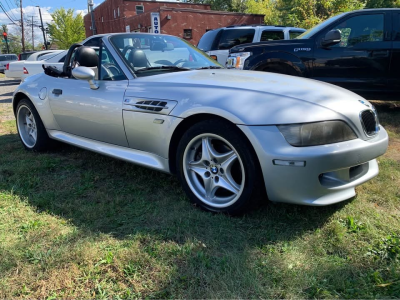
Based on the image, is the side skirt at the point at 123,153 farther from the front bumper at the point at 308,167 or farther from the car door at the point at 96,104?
the front bumper at the point at 308,167

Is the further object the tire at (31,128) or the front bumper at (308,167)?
the tire at (31,128)

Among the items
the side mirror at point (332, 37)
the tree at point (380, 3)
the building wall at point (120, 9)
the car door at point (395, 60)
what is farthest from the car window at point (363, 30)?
the building wall at point (120, 9)

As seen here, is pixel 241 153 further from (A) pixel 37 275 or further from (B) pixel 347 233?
(A) pixel 37 275

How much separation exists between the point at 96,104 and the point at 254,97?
5.34ft

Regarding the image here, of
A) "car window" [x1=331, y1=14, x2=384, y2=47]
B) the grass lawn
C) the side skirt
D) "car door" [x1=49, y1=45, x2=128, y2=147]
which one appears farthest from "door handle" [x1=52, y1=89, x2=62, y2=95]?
"car window" [x1=331, y1=14, x2=384, y2=47]

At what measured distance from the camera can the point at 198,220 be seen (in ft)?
8.32

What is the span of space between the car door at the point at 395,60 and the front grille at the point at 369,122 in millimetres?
3203

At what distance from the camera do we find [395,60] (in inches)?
207

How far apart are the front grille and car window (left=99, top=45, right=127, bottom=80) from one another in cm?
209

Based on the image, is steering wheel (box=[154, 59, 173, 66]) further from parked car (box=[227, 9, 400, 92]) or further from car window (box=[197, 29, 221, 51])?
car window (box=[197, 29, 221, 51])

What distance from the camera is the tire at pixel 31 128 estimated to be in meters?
4.25

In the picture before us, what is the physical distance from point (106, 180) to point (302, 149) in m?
2.09

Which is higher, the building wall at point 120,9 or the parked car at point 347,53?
the building wall at point 120,9

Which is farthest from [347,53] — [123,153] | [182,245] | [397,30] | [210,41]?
[182,245]
